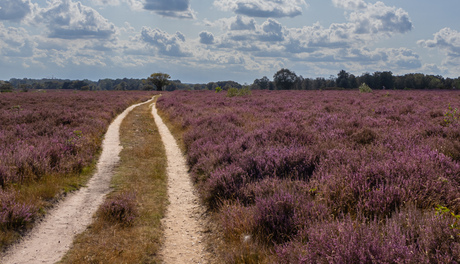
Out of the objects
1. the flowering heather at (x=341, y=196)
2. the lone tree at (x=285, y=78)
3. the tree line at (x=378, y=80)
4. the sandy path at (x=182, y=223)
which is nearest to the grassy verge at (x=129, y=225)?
the sandy path at (x=182, y=223)

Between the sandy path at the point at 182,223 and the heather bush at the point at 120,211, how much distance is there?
30.7 inches

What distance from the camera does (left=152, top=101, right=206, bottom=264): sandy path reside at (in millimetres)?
→ 5160

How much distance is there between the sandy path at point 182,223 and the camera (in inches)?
203

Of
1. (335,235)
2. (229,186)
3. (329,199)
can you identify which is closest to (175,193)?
(229,186)

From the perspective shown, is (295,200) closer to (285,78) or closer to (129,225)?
(129,225)

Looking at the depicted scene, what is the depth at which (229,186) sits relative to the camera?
22.9ft

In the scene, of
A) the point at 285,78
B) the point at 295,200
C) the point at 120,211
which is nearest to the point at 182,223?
the point at 120,211

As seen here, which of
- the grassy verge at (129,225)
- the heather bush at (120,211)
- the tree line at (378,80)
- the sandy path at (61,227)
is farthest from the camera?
the tree line at (378,80)

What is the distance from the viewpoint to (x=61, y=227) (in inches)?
228

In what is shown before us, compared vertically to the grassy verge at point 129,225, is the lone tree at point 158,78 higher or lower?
higher

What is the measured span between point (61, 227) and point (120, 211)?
1.17 metres

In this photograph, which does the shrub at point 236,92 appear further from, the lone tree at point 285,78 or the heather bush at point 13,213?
the lone tree at point 285,78

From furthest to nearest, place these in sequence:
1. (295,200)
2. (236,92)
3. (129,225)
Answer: (236,92) < (129,225) < (295,200)

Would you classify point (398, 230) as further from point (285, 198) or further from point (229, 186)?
point (229, 186)
